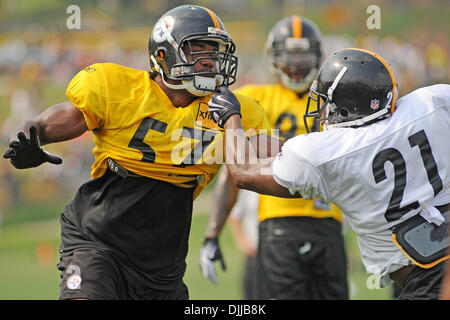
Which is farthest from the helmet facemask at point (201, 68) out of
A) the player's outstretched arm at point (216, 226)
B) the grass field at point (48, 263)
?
the grass field at point (48, 263)

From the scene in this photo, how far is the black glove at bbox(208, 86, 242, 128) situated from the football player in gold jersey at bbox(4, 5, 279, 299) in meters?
0.03

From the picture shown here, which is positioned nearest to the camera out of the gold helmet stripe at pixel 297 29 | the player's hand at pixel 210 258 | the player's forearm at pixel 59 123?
the player's forearm at pixel 59 123

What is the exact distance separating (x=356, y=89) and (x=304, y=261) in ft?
6.57

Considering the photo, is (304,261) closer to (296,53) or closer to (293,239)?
(293,239)

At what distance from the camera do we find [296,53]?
5012 millimetres

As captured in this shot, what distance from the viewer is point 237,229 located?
6969 mm

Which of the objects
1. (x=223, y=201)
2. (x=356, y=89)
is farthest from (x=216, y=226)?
(x=356, y=89)

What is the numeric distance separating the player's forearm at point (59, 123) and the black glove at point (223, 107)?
2.08 feet

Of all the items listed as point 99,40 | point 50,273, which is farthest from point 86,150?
point 50,273

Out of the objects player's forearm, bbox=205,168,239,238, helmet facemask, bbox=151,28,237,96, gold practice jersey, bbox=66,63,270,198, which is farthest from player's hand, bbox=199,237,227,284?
helmet facemask, bbox=151,28,237,96

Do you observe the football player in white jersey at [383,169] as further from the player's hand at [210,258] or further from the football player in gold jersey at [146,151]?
the player's hand at [210,258]

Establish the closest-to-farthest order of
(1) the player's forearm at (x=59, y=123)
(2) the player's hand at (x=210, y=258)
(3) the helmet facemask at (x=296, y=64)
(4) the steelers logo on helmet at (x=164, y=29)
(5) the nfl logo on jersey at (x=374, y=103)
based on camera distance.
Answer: (5) the nfl logo on jersey at (x=374, y=103)
(1) the player's forearm at (x=59, y=123)
(4) the steelers logo on helmet at (x=164, y=29)
(2) the player's hand at (x=210, y=258)
(3) the helmet facemask at (x=296, y=64)

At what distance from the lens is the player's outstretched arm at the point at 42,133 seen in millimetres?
3037

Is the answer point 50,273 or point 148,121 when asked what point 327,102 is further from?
point 50,273
